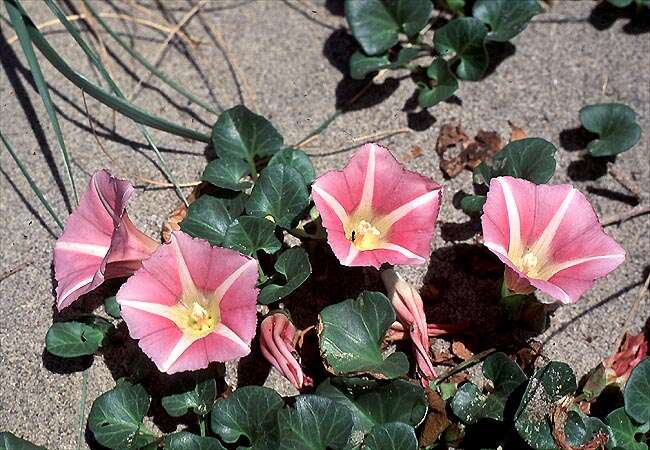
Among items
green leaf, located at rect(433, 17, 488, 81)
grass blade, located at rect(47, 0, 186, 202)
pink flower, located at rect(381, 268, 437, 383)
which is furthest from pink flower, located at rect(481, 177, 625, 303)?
grass blade, located at rect(47, 0, 186, 202)

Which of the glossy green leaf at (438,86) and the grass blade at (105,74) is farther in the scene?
the glossy green leaf at (438,86)

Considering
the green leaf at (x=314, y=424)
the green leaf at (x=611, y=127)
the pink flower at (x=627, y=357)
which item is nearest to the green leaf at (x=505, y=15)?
the green leaf at (x=611, y=127)

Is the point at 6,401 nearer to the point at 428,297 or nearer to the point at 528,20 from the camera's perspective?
the point at 428,297

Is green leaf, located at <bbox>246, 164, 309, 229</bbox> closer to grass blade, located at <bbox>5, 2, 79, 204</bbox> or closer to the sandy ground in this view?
the sandy ground

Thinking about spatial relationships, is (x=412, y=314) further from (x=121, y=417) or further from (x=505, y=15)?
(x=505, y=15)

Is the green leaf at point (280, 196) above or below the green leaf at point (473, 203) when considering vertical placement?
above

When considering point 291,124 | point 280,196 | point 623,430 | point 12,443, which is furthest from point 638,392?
point 12,443

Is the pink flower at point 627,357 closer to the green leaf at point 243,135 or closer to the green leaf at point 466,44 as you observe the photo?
the green leaf at point 466,44
